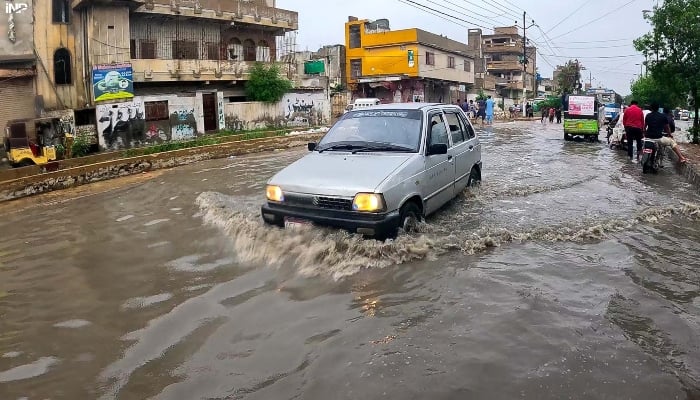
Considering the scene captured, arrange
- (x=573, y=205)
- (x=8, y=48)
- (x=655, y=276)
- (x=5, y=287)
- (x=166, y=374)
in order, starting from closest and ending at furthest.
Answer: (x=166, y=374)
(x=655, y=276)
(x=5, y=287)
(x=573, y=205)
(x=8, y=48)

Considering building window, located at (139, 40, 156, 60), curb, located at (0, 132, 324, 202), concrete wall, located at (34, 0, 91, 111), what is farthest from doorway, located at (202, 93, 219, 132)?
curb, located at (0, 132, 324, 202)

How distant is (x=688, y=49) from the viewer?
14742 millimetres

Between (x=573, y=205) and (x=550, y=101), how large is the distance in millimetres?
37503

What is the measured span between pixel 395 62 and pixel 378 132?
39004mm

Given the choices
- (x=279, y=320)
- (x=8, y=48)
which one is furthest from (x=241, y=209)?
(x=8, y=48)

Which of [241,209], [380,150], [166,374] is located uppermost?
[380,150]

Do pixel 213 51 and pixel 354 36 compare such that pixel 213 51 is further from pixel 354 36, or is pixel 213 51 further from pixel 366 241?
pixel 366 241

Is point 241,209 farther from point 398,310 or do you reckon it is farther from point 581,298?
point 581,298

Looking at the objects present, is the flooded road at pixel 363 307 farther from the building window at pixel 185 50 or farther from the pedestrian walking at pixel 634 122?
the building window at pixel 185 50

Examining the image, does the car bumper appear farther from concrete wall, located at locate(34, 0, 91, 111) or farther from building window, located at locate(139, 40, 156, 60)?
building window, located at locate(139, 40, 156, 60)

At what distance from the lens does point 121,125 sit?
22.4 metres

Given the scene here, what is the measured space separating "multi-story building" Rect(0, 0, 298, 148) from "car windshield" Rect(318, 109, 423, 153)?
694 inches

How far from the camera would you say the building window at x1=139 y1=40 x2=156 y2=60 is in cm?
2696

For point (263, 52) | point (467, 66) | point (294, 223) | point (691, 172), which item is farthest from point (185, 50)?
point (467, 66)
